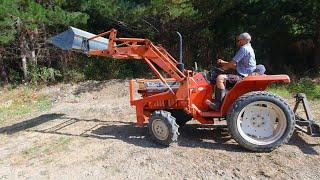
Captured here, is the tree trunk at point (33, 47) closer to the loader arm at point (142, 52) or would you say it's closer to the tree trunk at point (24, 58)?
the tree trunk at point (24, 58)

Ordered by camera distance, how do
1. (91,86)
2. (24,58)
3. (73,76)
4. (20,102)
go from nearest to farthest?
(20,102)
(91,86)
(24,58)
(73,76)

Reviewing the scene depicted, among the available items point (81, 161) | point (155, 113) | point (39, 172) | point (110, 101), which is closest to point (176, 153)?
point (155, 113)

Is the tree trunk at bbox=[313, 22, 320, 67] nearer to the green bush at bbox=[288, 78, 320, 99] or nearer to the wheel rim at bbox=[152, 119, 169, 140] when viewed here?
the green bush at bbox=[288, 78, 320, 99]

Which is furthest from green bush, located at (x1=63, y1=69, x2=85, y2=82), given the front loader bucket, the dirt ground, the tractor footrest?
the tractor footrest

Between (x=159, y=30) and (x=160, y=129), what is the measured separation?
28.2 ft

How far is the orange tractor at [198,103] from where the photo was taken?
6.47m

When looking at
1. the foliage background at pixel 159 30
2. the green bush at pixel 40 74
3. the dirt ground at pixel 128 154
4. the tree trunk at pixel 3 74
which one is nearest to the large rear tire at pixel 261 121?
the dirt ground at pixel 128 154

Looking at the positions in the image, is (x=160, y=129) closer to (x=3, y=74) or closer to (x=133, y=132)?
(x=133, y=132)

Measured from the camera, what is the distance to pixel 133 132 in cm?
788

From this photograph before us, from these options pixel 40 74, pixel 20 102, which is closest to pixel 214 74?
pixel 20 102

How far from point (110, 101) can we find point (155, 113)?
425 cm

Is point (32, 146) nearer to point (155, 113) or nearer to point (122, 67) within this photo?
point (155, 113)

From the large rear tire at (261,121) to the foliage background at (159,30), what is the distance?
663 cm

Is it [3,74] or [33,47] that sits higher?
[33,47]
